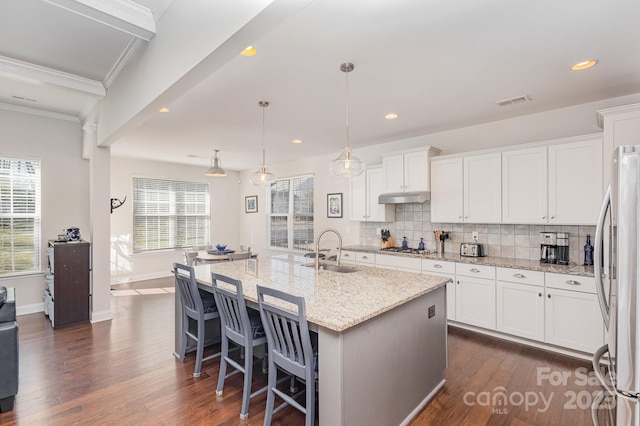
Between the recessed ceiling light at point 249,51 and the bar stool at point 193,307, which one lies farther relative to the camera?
the bar stool at point 193,307

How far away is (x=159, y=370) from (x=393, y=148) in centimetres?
428

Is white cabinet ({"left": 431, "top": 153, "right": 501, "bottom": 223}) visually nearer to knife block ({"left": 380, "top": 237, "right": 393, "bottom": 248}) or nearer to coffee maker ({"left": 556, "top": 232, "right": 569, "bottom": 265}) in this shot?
coffee maker ({"left": 556, "top": 232, "right": 569, "bottom": 265})

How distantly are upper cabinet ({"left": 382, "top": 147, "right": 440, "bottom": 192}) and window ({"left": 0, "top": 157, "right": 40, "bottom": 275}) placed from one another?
507cm

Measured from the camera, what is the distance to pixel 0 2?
2.00 meters

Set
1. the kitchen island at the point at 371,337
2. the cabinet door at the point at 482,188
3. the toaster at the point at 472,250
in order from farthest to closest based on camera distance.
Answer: the toaster at the point at 472,250
the cabinet door at the point at 482,188
the kitchen island at the point at 371,337

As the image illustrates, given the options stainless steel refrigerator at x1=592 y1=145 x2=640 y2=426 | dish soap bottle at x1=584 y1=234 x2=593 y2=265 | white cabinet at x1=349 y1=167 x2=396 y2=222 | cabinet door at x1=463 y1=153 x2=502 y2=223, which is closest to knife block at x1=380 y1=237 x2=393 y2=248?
white cabinet at x1=349 y1=167 x2=396 y2=222

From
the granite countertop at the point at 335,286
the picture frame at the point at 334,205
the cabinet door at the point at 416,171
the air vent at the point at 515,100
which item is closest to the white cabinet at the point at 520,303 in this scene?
the granite countertop at the point at 335,286

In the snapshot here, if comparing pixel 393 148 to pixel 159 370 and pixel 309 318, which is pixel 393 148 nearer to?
pixel 309 318

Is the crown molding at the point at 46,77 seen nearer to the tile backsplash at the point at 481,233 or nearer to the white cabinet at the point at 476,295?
the tile backsplash at the point at 481,233

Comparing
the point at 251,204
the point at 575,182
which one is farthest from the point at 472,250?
the point at 251,204

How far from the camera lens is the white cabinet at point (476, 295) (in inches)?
139

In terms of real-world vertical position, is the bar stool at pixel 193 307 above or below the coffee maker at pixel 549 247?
below

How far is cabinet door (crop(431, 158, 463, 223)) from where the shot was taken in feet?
13.4

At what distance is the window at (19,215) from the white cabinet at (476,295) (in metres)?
5.80
